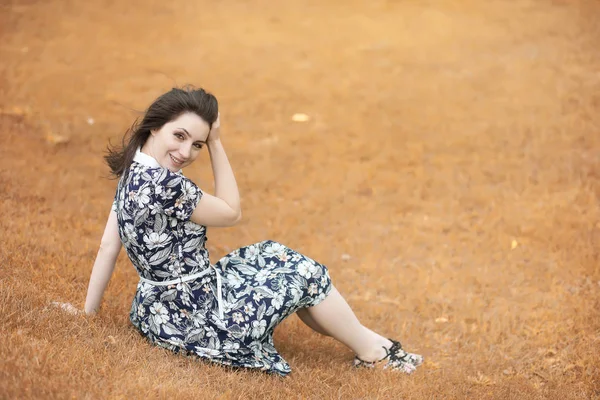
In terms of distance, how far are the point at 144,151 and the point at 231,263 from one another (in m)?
0.67

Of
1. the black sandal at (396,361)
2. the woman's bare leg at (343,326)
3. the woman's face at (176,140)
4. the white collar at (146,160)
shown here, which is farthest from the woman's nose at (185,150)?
the black sandal at (396,361)

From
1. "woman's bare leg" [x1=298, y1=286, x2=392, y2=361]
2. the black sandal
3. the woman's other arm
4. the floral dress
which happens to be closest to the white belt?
the floral dress

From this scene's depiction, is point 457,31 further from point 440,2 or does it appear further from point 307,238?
point 307,238

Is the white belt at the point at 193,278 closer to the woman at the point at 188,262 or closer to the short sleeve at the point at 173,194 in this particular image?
the woman at the point at 188,262

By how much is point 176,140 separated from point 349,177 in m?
3.43

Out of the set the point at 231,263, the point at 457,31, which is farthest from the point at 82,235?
the point at 457,31

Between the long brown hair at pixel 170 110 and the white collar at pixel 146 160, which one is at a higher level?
the long brown hair at pixel 170 110

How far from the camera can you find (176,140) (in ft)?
10.5

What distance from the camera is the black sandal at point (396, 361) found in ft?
12.3

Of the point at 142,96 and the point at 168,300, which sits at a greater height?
the point at 168,300

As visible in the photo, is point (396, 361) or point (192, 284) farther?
point (396, 361)

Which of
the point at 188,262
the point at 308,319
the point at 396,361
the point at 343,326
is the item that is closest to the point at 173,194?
the point at 188,262

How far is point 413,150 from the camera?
273 inches

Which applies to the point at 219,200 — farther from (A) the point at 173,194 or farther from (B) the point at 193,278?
(B) the point at 193,278
